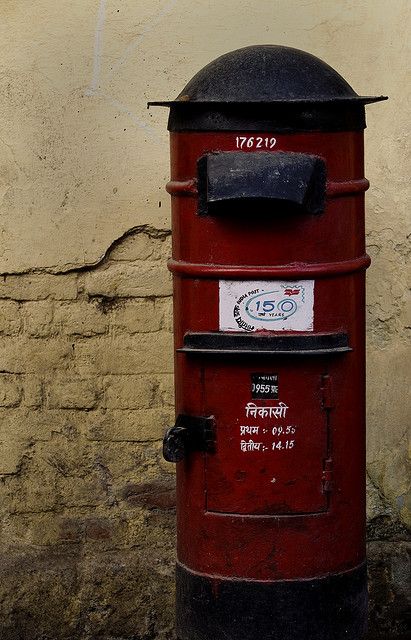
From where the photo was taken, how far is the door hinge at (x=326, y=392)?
3105mm

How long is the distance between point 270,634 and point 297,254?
41.1 inches

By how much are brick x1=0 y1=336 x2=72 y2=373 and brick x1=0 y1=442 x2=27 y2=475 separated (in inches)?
10.6

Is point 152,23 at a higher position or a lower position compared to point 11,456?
higher

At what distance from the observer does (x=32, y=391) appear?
4.09 meters

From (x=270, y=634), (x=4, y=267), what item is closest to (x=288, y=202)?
(x=270, y=634)

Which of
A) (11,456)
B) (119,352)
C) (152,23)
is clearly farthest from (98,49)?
(11,456)

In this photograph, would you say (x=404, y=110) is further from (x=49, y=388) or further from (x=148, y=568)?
(x=148, y=568)

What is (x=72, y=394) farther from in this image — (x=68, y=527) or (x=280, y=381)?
(x=280, y=381)

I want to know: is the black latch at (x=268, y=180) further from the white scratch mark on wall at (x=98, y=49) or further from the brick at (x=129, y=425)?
the brick at (x=129, y=425)

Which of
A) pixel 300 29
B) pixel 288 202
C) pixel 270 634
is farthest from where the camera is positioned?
pixel 300 29

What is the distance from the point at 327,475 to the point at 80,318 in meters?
1.29

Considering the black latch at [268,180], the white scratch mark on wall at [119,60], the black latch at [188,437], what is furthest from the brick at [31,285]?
the black latch at [268,180]

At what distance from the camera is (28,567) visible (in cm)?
412

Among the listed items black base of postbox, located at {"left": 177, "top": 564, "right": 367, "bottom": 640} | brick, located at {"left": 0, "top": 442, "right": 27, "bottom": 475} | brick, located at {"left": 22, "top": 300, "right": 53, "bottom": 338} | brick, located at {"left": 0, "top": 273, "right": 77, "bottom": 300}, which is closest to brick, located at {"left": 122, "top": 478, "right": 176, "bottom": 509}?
brick, located at {"left": 0, "top": 442, "right": 27, "bottom": 475}
